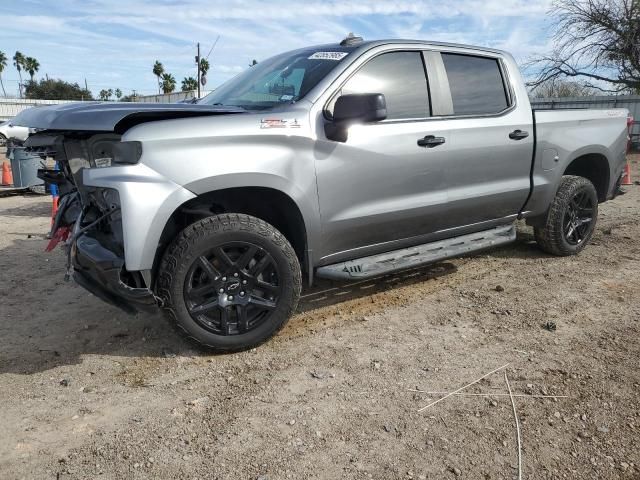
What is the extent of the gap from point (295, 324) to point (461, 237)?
1.68m

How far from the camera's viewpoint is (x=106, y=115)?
2832mm

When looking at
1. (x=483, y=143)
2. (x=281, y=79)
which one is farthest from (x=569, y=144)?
(x=281, y=79)

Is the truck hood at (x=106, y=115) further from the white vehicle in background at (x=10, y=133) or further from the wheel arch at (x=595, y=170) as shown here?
the white vehicle in background at (x=10, y=133)

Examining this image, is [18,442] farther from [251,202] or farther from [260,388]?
[251,202]

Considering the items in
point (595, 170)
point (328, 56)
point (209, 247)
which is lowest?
point (209, 247)

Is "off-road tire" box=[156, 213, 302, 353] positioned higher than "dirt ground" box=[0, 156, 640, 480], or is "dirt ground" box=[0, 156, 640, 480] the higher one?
"off-road tire" box=[156, 213, 302, 353]

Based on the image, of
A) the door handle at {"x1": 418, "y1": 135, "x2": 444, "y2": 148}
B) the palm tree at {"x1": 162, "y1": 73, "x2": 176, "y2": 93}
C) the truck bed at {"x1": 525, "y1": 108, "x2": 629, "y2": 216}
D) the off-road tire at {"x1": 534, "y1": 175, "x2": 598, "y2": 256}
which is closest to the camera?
the door handle at {"x1": 418, "y1": 135, "x2": 444, "y2": 148}

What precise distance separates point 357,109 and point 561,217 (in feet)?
9.63

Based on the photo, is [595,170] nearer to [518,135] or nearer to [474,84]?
[518,135]

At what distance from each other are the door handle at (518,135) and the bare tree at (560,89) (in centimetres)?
2034

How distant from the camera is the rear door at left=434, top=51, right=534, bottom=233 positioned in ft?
13.6

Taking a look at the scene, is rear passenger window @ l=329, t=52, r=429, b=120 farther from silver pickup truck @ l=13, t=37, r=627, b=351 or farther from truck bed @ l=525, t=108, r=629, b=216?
truck bed @ l=525, t=108, r=629, b=216

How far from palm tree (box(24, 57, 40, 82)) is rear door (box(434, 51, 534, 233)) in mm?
88567

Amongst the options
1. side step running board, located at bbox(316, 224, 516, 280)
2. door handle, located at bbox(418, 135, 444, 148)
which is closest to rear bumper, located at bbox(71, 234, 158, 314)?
side step running board, located at bbox(316, 224, 516, 280)
